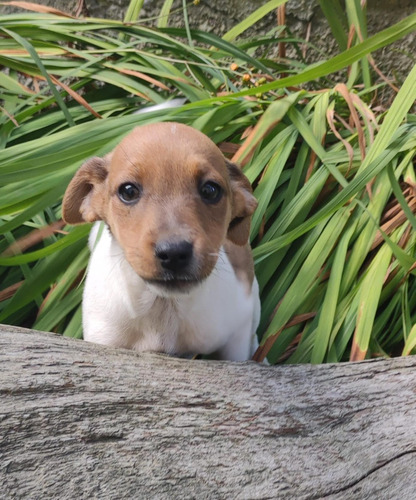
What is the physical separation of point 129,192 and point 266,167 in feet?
3.90

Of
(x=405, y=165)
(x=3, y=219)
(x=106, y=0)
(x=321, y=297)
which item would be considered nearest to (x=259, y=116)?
(x=405, y=165)

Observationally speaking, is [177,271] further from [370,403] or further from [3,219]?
[3,219]

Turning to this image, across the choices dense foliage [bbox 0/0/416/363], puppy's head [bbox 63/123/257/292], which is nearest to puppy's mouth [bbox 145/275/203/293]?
puppy's head [bbox 63/123/257/292]

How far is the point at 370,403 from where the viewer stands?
6.57ft

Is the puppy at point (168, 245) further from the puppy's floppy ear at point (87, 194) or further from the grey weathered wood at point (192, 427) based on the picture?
the grey weathered wood at point (192, 427)

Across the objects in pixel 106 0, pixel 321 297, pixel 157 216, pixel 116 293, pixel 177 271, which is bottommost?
pixel 321 297

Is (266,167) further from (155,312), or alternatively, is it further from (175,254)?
(175,254)

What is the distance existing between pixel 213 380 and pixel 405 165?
5.23ft

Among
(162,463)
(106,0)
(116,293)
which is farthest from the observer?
(106,0)

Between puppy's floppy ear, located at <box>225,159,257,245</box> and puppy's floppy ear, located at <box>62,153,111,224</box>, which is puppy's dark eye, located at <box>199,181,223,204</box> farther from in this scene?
puppy's floppy ear, located at <box>62,153,111,224</box>

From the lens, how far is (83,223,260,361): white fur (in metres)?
2.30

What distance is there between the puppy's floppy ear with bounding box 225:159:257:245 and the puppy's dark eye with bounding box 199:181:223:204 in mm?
156

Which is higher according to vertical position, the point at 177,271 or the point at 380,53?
the point at 380,53

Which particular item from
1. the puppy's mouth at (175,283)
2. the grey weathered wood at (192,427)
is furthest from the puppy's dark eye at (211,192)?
the grey weathered wood at (192,427)
